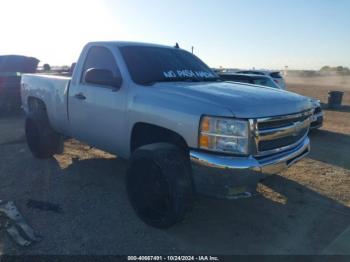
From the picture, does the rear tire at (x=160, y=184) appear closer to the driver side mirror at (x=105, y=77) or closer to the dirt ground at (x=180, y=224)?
the dirt ground at (x=180, y=224)

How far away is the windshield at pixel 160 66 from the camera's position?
453cm

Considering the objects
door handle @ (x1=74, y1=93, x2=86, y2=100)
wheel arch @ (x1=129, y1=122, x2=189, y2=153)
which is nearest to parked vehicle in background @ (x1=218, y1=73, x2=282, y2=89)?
door handle @ (x1=74, y1=93, x2=86, y2=100)

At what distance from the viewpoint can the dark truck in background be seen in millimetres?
11492

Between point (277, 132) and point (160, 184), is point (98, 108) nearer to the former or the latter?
point (160, 184)

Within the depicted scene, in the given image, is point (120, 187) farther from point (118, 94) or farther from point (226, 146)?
point (226, 146)

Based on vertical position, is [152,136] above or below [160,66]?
below

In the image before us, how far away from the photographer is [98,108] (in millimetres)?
4805

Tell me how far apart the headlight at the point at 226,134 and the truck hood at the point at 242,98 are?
0.10 meters

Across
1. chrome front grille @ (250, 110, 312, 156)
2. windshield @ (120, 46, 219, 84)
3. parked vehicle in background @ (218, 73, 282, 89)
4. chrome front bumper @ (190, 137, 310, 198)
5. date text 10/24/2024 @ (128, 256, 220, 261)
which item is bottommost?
date text 10/24/2024 @ (128, 256, 220, 261)

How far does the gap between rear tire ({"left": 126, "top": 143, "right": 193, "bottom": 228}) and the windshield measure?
1.04 meters

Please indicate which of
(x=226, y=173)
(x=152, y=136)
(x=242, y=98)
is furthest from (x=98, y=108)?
(x=226, y=173)

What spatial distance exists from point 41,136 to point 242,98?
3846 millimetres

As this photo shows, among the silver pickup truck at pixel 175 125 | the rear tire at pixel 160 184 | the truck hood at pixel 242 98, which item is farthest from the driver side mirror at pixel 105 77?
the rear tire at pixel 160 184

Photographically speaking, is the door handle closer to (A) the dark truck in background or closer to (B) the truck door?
(B) the truck door
